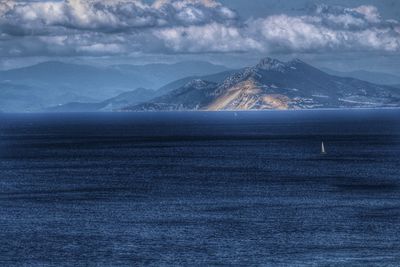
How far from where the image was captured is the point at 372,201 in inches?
4722

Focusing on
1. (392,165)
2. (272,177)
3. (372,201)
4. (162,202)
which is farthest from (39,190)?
(392,165)

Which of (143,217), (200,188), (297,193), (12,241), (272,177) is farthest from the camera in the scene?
(272,177)

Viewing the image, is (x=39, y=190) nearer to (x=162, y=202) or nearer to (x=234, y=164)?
(x=162, y=202)

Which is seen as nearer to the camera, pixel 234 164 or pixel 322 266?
pixel 322 266

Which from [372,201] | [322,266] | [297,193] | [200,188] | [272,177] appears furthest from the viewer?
[272,177]

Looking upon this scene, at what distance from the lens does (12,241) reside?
90.0m

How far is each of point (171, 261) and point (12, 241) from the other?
2099cm

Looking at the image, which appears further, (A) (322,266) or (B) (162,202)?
(B) (162,202)

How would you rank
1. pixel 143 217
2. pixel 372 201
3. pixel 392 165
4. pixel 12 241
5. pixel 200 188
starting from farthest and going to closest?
pixel 392 165 → pixel 200 188 → pixel 372 201 → pixel 143 217 → pixel 12 241

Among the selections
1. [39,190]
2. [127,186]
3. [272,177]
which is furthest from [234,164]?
[39,190]

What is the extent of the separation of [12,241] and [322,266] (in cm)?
3582

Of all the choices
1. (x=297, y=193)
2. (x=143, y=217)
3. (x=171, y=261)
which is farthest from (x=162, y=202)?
(x=171, y=261)

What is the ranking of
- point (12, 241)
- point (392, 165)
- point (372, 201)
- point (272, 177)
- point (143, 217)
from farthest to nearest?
point (392, 165) → point (272, 177) → point (372, 201) → point (143, 217) → point (12, 241)

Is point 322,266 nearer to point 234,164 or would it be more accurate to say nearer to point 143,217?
point 143,217
